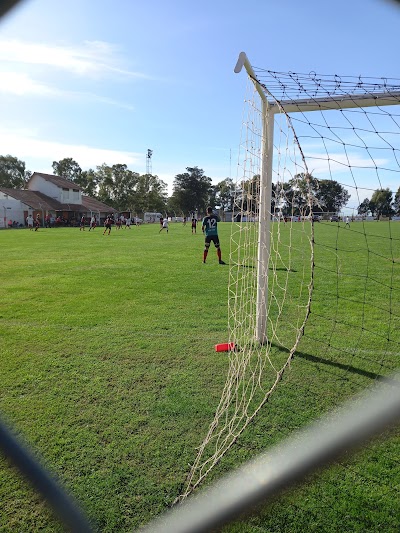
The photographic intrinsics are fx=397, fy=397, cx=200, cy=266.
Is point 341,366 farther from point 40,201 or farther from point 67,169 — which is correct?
point 67,169

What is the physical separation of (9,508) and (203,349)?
268cm

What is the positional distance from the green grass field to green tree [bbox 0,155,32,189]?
79075 millimetres

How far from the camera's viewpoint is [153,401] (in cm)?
344

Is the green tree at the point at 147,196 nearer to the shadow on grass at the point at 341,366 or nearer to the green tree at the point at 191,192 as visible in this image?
Result: the green tree at the point at 191,192

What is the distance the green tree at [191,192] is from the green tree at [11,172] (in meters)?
34.1

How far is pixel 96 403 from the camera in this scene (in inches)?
135

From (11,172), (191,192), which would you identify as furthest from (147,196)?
(11,172)

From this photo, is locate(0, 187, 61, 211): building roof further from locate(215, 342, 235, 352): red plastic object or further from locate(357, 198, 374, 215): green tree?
locate(215, 342, 235, 352): red plastic object

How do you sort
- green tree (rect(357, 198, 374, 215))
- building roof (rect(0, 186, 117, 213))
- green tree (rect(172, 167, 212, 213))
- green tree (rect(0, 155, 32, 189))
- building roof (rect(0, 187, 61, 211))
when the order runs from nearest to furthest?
green tree (rect(357, 198, 374, 215)), building roof (rect(0, 187, 61, 211)), building roof (rect(0, 186, 117, 213)), green tree (rect(0, 155, 32, 189)), green tree (rect(172, 167, 212, 213))

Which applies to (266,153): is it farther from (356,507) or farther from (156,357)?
(356,507)

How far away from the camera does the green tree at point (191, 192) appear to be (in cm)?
→ 9512

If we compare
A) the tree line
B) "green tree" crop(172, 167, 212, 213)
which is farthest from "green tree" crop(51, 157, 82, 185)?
"green tree" crop(172, 167, 212, 213)

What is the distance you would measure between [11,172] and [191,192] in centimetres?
3911

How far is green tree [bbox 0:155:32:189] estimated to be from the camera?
250ft
